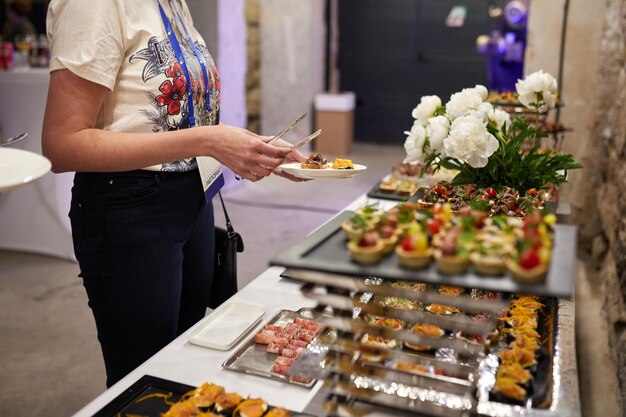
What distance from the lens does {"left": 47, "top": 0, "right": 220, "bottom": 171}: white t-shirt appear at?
1479 millimetres

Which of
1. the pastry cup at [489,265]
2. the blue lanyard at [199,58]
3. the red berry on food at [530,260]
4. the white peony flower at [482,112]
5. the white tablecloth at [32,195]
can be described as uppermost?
the blue lanyard at [199,58]

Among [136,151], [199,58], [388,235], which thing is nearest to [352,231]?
[388,235]

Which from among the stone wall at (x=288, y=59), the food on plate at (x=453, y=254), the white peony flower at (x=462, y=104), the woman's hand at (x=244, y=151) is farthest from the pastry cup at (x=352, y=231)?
the stone wall at (x=288, y=59)

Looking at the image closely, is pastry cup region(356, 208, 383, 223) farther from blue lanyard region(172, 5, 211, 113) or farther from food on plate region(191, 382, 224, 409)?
blue lanyard region(172, 5, 211, 113)

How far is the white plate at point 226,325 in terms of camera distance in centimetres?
166

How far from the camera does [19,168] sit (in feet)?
3.34

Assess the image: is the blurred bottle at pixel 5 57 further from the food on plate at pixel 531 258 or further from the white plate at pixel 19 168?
the food on plate at pixel 531 258

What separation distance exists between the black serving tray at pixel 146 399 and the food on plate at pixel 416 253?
44 cm

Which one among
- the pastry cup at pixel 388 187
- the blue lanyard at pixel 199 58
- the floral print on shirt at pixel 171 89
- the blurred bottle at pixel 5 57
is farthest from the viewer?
the blurred bottle at pixel 5 57

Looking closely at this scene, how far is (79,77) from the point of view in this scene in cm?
148

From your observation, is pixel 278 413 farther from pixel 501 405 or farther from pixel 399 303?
pixel 399 303

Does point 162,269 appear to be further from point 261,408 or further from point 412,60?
point 412,60

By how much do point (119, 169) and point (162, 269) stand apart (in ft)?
1.01

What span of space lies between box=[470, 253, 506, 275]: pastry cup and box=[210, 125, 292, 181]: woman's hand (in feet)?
2.02
